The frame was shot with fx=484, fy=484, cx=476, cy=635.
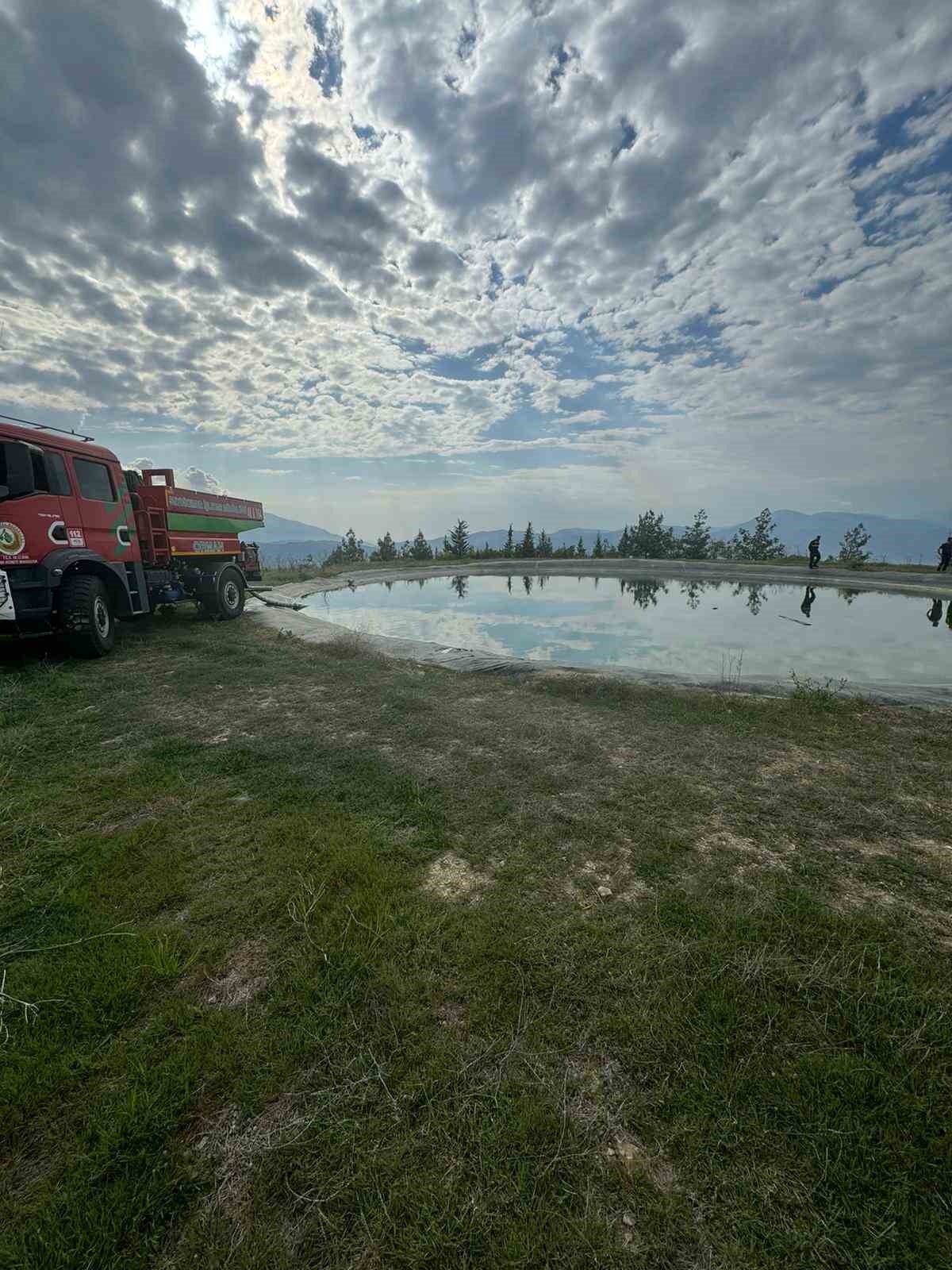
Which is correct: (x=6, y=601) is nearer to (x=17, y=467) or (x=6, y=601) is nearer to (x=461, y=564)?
(x=17, y=467)

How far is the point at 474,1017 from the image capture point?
7.17 ft

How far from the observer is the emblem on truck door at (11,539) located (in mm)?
6668

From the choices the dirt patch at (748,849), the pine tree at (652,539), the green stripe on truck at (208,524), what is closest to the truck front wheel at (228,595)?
the green stripe on truck at (208,524)

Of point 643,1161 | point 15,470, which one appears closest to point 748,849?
point 643,1161

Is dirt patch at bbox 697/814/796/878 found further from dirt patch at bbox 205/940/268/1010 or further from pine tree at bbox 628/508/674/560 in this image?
pine tree at bbox 628/508/674/560

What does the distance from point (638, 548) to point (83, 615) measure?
33.7 meters

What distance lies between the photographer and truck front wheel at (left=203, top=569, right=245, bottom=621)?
11.8 meters

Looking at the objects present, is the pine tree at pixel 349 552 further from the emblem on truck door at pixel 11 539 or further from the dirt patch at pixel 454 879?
the dirt patch at pixel 454 879

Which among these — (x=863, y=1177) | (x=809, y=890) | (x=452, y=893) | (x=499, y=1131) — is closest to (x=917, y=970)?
(x=809, y=890)

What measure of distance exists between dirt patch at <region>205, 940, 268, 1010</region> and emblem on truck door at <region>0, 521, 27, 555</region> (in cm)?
725

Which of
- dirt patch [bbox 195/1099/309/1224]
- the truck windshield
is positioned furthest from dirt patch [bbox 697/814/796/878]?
the truck windshield

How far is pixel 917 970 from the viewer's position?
2.40 metres

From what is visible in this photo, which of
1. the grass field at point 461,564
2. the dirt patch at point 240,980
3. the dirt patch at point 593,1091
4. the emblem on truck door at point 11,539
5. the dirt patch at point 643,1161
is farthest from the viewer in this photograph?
the grass field at point 461,564

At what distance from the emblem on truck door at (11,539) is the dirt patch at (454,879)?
759 cm
